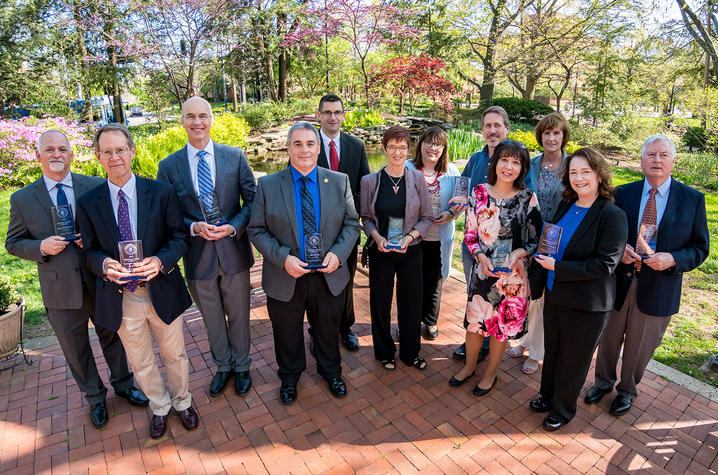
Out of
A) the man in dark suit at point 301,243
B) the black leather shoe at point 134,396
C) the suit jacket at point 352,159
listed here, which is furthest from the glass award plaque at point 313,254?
the black leather shoe at point 134,396

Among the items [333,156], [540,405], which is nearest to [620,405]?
[540,405]

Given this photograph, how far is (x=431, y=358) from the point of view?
3969mm

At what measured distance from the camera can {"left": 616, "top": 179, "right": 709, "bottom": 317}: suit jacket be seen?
287cm

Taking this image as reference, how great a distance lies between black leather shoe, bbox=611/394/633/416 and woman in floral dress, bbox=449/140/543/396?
877mm

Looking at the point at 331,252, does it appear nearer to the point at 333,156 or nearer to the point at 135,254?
the point at 333,156

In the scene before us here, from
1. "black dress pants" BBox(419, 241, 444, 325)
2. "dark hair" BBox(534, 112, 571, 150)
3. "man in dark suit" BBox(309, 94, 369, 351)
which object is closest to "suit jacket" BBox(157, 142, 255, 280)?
"man in dark suit" BBox(309, 94, 369, 351)

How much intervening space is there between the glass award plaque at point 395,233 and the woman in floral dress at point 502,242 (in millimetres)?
533

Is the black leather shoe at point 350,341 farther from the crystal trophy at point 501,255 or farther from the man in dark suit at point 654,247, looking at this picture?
the man in dark suit at point 654,247

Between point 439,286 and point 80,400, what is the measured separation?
326 centimetres

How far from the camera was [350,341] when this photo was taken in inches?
162

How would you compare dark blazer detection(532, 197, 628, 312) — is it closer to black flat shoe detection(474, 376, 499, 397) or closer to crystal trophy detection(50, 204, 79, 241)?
black flat shoe detection(474, 376, 499, 397)

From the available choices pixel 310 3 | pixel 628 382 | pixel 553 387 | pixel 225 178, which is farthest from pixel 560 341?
pixel 310 3

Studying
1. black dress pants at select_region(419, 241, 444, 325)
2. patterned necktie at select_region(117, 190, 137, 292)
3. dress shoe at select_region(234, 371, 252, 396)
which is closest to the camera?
patterned necktie at select_region(117, 190, 137, 292)

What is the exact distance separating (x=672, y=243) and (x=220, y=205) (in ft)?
10.6
